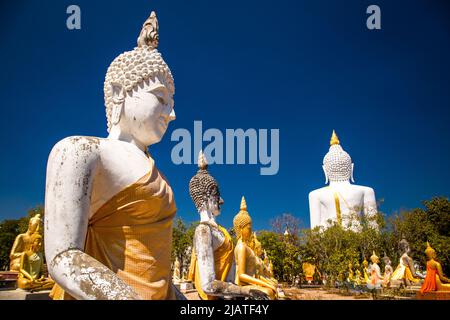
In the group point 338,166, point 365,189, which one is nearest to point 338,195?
point 365,189

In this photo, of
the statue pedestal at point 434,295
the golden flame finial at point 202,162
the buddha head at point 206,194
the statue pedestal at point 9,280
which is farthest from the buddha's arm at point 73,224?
the statue pedestal at point 9,280

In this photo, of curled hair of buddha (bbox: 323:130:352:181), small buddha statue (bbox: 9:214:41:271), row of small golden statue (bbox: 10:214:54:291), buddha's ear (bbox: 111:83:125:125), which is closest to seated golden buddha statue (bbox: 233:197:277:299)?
buddha's ear (bbox: 111:83:125:125)

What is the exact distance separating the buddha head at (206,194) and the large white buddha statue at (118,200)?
6.23 ft

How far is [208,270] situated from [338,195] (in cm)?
2516

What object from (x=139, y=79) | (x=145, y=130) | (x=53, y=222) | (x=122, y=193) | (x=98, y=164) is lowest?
(x=53, y=222)

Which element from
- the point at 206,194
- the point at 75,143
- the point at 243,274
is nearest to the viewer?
the point at 75,143

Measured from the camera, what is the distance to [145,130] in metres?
1.91

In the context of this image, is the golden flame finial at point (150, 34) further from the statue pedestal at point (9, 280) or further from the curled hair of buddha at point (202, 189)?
the statue pedestal at point (9, 280)

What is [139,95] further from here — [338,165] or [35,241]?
[338,165]

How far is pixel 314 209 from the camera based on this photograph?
27.7 meters

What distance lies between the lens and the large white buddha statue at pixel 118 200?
139cm
